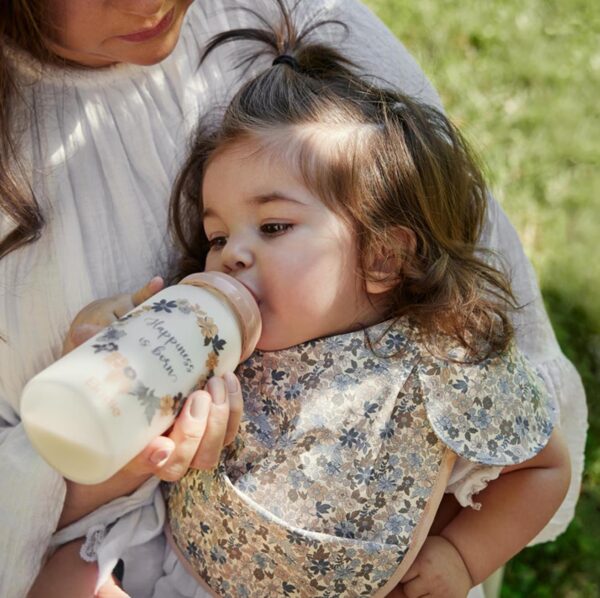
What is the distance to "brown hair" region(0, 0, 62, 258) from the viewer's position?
1890 millimetres

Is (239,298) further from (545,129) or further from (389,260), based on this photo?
(545,129)

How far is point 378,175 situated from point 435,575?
0.77 m

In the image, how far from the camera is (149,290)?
1.82m

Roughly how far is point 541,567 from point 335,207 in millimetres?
1581

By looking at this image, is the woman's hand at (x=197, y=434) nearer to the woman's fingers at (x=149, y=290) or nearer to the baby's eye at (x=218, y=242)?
the woman's fingers at (x=149, y=290)

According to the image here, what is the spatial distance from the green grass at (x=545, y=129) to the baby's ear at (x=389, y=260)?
1.37 meters

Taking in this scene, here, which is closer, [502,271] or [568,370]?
[502,271]

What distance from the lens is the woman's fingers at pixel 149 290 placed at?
5.90 ft

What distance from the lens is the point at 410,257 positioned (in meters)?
1.98

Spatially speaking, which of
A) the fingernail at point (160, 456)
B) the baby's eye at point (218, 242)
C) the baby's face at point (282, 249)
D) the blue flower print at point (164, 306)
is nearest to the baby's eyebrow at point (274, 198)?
the baby's face at point (282, 249)

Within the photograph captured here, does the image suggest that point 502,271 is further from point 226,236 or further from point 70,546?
point 70,546

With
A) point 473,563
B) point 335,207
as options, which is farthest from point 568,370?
point 335,207

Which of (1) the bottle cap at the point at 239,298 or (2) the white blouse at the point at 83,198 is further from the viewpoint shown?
(2) the white blouse at the point at 83,198

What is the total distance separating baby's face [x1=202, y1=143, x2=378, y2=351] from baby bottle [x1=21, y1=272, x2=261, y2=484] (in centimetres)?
16
